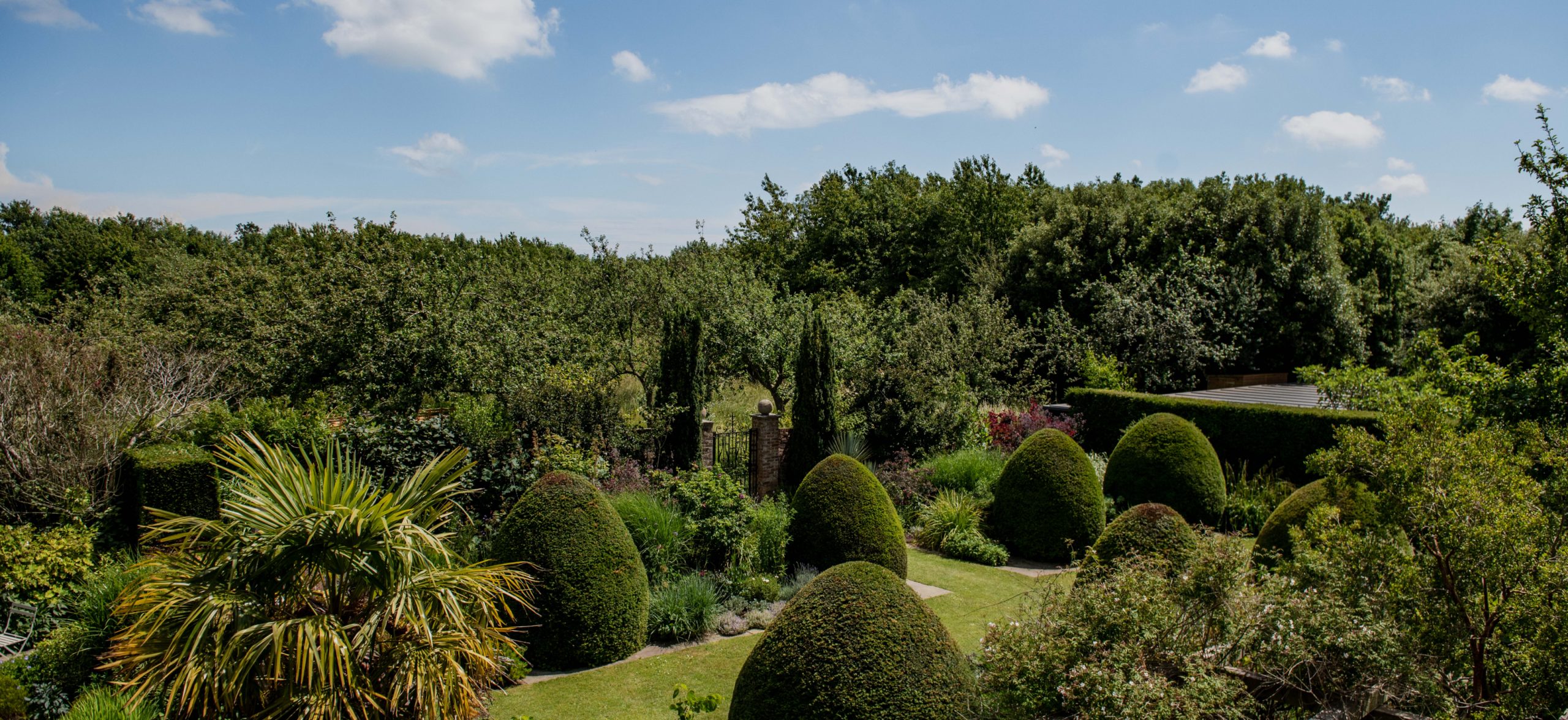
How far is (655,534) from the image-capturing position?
8.44 m

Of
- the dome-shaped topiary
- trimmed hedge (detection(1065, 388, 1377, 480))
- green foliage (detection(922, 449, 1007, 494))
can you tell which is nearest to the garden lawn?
the dome-shaped topiary

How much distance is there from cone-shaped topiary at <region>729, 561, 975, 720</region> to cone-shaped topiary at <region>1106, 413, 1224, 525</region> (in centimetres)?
851

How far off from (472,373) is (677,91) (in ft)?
15.5

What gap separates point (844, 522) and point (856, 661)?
14.9 ft

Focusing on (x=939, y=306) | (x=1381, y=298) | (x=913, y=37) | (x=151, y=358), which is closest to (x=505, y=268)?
(x=151, y=358)

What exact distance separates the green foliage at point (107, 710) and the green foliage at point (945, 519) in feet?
29.3

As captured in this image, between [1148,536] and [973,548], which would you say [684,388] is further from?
[1148,536]

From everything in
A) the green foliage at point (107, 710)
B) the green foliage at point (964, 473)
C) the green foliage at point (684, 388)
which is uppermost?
the green foliage at point (684, 388)

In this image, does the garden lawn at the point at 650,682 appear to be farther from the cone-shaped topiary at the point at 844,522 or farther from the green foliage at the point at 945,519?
the green foliage at the point at 945,519

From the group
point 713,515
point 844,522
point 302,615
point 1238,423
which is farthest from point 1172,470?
point 302,615

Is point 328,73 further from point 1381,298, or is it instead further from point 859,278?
point 1381,298

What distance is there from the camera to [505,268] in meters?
19.2

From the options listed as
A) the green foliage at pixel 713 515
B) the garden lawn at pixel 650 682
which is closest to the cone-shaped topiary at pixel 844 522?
the green foliage at pixel 713 515

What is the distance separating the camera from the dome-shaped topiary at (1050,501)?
1061 centimetres
